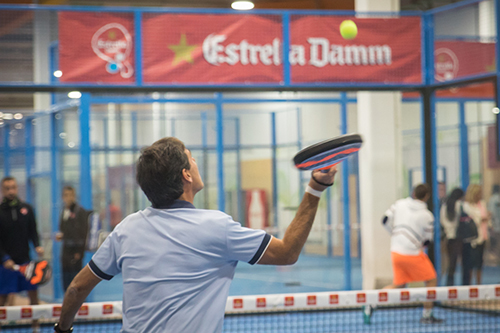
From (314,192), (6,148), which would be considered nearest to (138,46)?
(6,148)

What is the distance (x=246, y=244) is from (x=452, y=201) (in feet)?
22.0

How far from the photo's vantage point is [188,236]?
191 centimetres

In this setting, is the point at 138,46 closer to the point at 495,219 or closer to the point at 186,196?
the point at 186,196

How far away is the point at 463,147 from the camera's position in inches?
394

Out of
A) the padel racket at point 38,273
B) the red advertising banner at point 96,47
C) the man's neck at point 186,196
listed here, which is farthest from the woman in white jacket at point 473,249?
the man's neck at point 186,196

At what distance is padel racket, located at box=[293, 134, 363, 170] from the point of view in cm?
188

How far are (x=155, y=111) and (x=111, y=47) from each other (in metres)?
2.63

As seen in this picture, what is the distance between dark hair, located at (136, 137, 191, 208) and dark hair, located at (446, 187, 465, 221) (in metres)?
6.67

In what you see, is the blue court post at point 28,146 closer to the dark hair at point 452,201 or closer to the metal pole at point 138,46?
the metal pole at point 138,46

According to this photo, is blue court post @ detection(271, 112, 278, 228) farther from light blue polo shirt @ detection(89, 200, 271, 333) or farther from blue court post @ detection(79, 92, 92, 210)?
light blue polo shirt @ detection(89, 200, 271, 333)

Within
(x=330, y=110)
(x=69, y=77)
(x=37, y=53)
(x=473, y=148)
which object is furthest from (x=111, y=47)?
(x=473, y=148)

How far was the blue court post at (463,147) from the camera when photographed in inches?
382

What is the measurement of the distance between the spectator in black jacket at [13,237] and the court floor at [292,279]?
133 cm

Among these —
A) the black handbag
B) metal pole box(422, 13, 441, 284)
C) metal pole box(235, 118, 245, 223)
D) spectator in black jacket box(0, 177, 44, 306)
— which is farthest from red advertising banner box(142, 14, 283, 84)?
the black handbag
